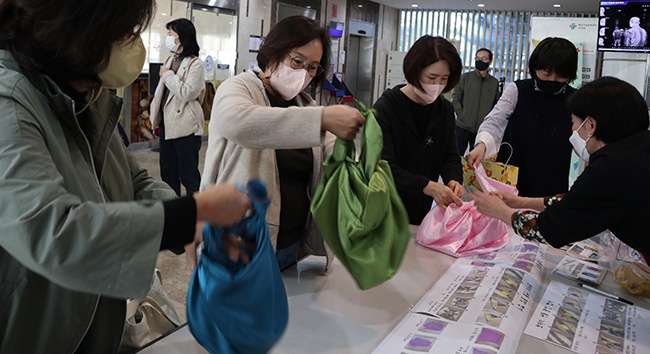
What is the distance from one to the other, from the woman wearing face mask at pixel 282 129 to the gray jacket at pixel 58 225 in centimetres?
47

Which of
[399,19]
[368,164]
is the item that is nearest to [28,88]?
[368,164]

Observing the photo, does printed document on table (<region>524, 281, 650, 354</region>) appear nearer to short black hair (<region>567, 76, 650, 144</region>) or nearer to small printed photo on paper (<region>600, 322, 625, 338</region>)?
small printed photo on paper (<region>600, 322, 625, 338</region>)

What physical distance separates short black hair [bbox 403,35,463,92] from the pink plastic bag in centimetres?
53

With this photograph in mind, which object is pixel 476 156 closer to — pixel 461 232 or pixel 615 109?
pixel 461 232

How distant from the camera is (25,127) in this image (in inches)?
34.4

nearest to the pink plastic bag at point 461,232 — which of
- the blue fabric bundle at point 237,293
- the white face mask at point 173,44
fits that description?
the blue fabric bundle at point 237,293

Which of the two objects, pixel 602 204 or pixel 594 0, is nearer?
pixel 602 204

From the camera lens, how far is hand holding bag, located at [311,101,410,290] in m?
1.39

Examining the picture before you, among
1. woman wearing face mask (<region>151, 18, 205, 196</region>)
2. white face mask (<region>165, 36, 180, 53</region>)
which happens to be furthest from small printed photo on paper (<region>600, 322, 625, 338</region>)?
white face mask (<region>165, 36, 180, 53</region>)

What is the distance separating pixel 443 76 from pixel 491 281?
88 cm

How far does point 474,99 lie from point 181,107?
384 centimetres

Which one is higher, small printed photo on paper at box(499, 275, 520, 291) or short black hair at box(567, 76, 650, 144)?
short black hair at box(567, 76, 650, 144)

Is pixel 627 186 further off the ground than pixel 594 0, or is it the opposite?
pixel 594 0

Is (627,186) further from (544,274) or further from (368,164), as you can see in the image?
(368,164)
